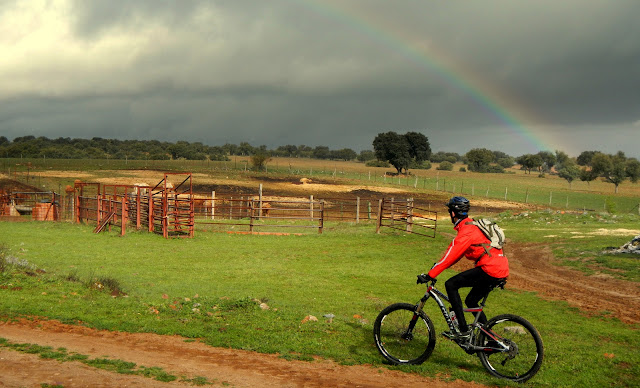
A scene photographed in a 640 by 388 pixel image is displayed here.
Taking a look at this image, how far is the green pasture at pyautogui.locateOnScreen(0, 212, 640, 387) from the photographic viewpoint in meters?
7.31

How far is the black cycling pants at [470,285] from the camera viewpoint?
241 inches

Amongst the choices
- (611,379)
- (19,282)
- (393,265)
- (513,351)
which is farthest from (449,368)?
(393,265)

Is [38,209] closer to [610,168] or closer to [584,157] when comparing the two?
[610,168]

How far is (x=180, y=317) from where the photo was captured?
352 inches

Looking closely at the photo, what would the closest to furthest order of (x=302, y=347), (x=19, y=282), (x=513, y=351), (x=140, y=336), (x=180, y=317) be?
(x=513, y=351)
(x=302, y=347)
(x=140, y=336)
(x=180, y=317)
(x=19, y=282)

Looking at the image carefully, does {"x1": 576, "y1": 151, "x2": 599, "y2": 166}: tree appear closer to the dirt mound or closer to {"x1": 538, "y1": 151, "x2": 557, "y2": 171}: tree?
{"x1": 538, "y1": 151, "x2": 557, "y2": 171}: tree

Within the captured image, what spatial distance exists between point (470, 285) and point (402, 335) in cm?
117

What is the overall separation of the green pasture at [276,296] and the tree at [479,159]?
114549 mm

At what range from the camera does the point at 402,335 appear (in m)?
6.79

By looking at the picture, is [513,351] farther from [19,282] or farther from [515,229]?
[515,229]

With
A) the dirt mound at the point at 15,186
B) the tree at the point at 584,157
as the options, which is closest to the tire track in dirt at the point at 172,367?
the dirt mound at the point at 15,186

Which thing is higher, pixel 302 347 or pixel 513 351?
pixel 513 351

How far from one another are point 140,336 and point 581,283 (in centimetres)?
1179

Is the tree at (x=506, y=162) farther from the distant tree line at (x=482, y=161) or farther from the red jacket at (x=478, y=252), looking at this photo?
the red jacket at (x=478, y=252)
